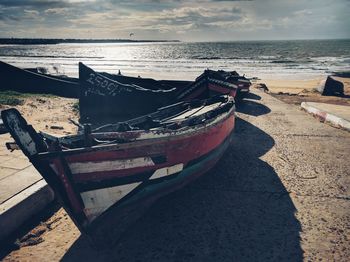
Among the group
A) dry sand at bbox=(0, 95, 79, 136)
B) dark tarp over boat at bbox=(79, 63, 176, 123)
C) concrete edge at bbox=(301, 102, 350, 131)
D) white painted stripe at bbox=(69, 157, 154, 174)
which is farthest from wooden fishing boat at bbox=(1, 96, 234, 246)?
concrete edge at bbox=(301, 102, 350, 131)

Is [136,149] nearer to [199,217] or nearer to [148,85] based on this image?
[199,217]

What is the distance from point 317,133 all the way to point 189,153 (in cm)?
633

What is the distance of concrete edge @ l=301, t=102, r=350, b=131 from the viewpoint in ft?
33.5

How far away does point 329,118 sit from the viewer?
11.2 metres

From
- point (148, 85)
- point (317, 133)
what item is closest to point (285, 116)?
point (317, 133)

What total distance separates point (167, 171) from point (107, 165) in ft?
3.74

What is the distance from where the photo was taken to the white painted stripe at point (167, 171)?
486cm

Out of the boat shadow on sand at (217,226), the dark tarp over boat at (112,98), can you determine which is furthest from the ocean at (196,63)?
the boat shadow on sand at (217,226)

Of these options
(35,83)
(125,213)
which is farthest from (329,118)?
(35,83)

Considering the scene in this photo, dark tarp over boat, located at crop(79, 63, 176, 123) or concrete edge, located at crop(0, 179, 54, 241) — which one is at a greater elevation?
dark tarp over boat, located at crop(79, 63, 176, 123)

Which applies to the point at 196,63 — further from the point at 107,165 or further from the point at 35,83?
the point at 107,165

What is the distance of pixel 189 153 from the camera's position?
5391mm

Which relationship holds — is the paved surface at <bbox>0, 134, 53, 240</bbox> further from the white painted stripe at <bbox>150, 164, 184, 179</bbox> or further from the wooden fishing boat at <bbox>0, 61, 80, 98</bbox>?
the wooden fishing boat at <bbox>0, 61, 80, 98</bbox>

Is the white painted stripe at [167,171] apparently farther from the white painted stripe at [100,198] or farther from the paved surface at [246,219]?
the paved surface at [246,219]
